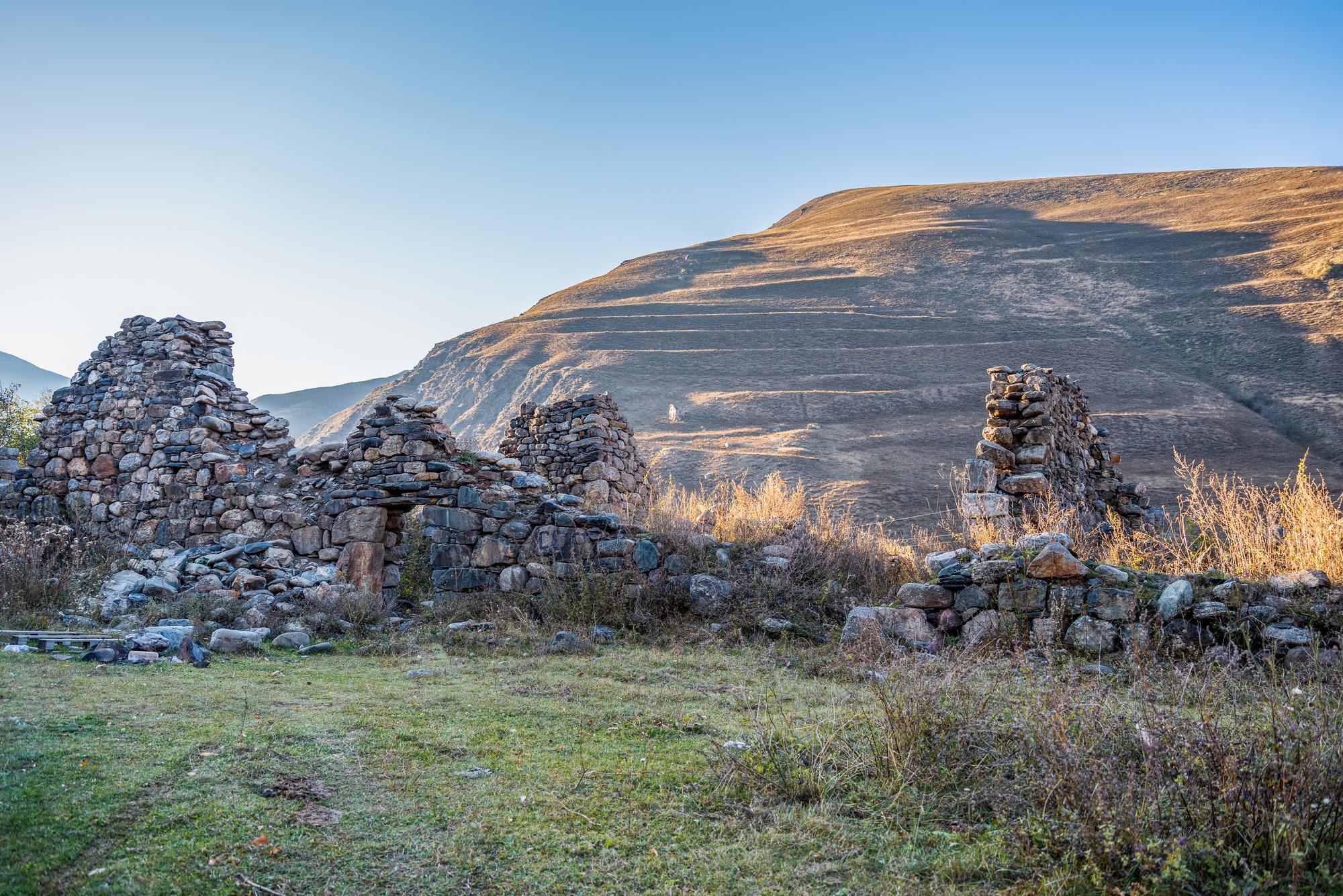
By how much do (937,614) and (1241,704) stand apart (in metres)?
2.84

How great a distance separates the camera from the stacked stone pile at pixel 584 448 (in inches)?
504

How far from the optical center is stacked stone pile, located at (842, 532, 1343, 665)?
563cm

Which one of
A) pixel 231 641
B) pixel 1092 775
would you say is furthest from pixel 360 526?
pixel 1092 775

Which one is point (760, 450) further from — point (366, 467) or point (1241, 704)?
point (1241, 704)

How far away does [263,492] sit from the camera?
10.3 metres

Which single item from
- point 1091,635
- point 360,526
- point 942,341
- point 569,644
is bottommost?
point 1091,635

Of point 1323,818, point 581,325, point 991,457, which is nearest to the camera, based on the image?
point 1323,818

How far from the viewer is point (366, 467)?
9.92m

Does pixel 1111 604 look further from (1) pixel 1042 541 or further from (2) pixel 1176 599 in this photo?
(1) pixel 1042 541

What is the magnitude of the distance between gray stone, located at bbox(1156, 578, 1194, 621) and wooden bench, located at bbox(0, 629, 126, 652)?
7.96 metres

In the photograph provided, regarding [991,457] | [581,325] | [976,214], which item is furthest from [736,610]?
[976,214]

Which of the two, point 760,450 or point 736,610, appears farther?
point 760,450

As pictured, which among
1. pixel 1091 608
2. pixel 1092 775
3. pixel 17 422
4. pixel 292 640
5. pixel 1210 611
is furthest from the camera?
pixel 17 422

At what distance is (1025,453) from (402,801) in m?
8.30
